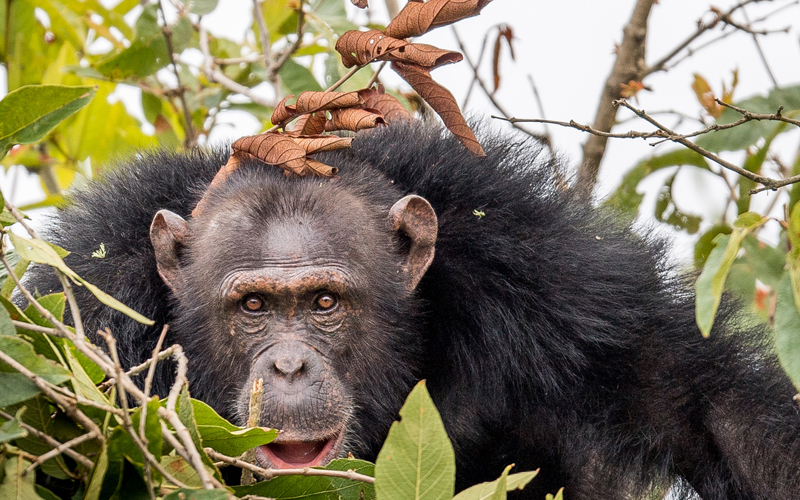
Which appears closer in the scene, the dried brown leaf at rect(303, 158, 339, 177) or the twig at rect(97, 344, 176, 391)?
the twig at rect(97, 344, 176, 391)

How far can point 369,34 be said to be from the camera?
426 centimetres

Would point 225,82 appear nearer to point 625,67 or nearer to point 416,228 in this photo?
point 416,228

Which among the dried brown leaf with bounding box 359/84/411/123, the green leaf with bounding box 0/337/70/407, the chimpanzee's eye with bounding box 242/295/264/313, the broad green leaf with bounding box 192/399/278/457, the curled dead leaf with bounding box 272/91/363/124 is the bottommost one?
the broad green leaf with bounding box 192/399/278/457

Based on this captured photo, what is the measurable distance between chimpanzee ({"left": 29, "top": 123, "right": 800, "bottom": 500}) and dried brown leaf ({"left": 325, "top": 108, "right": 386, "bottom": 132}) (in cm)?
32

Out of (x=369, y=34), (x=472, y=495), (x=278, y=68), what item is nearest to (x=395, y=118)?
(x=369, y=34)

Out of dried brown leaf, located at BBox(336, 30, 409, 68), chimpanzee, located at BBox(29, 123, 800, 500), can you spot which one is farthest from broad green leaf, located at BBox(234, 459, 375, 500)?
dried brown leaf, located at BBox(336, 30, 409, 68)

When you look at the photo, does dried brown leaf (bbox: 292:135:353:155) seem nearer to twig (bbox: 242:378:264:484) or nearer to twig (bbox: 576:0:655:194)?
twig (bbox: 242:378:264:484)

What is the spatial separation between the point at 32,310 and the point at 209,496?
1.06 m

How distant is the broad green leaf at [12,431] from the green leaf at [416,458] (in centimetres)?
98

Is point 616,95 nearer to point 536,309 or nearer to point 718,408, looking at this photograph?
point 536,309

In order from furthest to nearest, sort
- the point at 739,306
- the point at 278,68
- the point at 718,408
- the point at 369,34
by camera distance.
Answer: the point at 278,68 → the point at 739,306 → the point at 718,408 → the point at 369,34

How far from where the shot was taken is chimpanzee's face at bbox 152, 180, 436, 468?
4.00 m

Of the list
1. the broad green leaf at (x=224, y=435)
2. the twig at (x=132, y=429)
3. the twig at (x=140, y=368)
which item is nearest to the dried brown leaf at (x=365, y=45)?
the twig at (x=140, y=368)

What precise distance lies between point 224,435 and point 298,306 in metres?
1.32
